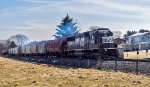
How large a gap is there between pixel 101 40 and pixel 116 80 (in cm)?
2842

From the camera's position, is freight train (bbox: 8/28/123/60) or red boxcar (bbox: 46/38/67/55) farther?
red boxcar (bbox: 46/38/67/55)

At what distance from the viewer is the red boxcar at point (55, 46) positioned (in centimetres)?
6436

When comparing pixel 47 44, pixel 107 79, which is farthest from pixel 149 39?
pixel 107 79

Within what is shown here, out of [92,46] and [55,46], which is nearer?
[92,46]

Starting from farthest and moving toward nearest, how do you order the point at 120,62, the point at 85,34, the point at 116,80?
the point at 85,34
the point at 120,62
the point at 116,80

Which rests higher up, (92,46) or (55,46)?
(55,46)

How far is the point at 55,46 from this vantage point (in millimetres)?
68000

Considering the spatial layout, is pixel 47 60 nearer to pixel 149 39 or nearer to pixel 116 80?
pixel 116 80

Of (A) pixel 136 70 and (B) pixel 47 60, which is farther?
(B) pixel 47 60

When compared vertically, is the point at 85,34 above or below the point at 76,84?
above

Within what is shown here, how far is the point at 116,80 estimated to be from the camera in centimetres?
2095

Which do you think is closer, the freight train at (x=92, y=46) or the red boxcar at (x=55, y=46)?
the freight train at (x=92, y=46)

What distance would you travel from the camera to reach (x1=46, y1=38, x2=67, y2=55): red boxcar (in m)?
64.4

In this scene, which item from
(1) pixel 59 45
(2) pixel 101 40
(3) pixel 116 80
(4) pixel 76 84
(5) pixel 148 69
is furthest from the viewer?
(1) pixel 59 45
